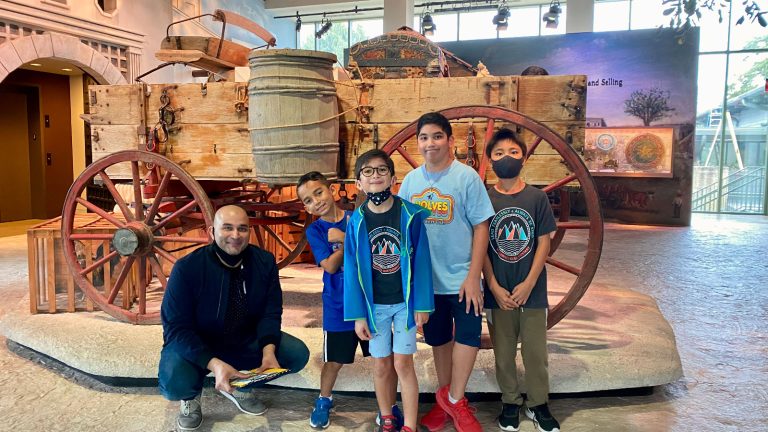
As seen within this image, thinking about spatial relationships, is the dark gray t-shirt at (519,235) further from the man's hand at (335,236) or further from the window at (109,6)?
the window at (109,6)

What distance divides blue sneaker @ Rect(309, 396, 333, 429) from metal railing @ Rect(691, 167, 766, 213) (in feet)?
39.7

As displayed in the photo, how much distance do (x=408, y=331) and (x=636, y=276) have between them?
15.2 ft

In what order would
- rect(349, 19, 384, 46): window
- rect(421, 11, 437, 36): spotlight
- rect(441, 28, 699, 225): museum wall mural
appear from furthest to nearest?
rect(349, 19, 384, 46): window, rect(421, 11, 437, 36): spotlight, rect(441, 28, 699, 225): museum wall mural

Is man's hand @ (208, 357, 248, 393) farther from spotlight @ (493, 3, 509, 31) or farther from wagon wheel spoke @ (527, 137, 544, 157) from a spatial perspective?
spotlight @ (493, 3, 509, 31)

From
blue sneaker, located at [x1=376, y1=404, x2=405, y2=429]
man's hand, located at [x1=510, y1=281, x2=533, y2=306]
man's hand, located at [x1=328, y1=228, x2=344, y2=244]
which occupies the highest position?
man's hand, located at [x1=328, y1=228, x2=344, y2=244]

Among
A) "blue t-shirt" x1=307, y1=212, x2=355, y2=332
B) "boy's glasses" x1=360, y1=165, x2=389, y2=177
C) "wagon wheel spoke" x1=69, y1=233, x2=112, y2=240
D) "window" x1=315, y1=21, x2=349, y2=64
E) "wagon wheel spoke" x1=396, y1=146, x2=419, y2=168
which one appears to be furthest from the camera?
"window" x1=315, y1=21, x2=349, y2=64

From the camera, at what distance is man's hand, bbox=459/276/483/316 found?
99.0 inches

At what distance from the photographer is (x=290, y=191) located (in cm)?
664

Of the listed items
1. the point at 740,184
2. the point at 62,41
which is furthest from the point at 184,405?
the point at 740,184

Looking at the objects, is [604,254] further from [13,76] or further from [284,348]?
[13,76]

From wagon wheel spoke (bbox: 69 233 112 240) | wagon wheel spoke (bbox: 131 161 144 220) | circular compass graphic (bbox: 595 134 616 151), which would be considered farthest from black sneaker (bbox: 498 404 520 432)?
Answer: circular compass graphic (bbox: 595 134 616 151)

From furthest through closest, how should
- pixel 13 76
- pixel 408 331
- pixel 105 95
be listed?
1. pixel 13 76
2. pixel 105 95
3. pixel 408 331

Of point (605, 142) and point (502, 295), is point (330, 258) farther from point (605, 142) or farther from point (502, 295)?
point (605, 142)

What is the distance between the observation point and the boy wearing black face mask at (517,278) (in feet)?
8.72
